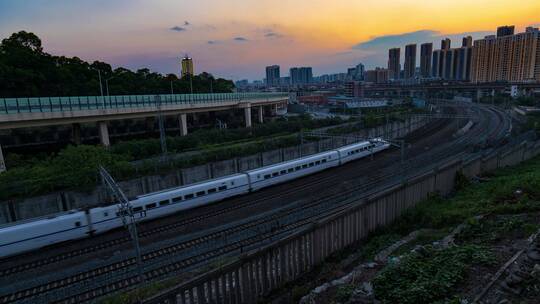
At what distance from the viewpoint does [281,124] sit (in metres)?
49.3

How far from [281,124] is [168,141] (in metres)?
19.3

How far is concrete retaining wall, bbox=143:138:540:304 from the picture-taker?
900 centimetres

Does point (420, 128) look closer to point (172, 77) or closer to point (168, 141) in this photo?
point (168, 141)

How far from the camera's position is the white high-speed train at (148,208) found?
50.7 feet

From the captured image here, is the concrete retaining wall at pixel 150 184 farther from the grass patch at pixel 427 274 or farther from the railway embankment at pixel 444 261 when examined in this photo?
the grass patch at pixel 427 274

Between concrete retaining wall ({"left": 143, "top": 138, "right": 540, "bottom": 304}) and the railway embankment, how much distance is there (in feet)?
1.51

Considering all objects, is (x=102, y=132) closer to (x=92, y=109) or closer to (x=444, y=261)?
(x=92, y=109)

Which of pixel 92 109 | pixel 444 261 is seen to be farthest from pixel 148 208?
pixel 92 109

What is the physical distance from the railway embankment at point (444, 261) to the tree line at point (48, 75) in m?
43.0

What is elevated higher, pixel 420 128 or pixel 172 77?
pixel 172 77

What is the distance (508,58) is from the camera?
120 m

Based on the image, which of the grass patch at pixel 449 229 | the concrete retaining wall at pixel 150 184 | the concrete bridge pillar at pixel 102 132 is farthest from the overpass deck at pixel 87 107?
the grass patch at pixel 449 229

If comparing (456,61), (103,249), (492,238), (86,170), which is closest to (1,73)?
(86,170)

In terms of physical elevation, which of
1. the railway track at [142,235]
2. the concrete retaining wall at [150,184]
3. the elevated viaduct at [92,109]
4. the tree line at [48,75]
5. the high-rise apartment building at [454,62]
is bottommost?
the railway track at [142,235]
